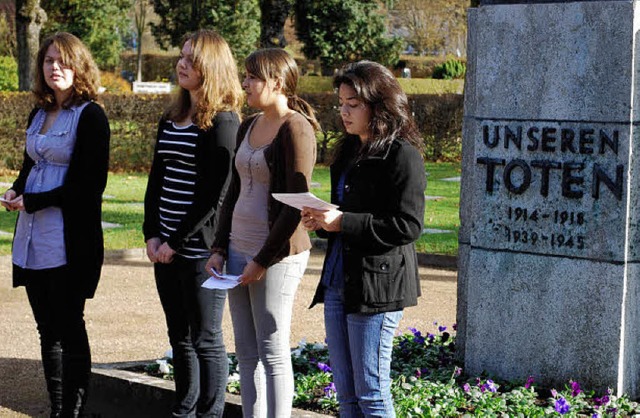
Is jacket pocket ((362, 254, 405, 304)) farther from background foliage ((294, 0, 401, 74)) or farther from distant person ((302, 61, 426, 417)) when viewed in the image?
background foliage ((294, 0, 401, 74))

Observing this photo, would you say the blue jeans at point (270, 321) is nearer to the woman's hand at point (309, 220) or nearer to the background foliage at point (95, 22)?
the woman's hand at point (309, 220)

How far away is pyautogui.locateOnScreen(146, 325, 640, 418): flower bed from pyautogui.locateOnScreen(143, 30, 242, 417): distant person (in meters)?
0.69

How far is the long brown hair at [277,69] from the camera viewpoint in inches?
189

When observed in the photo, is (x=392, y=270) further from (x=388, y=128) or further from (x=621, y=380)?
(x=621, y=380)

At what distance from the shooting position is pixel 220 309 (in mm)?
5242

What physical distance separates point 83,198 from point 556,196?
231 centimetres

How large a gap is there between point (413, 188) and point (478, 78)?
6.88 ft

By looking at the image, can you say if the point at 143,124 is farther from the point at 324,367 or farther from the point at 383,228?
the point at 383,228

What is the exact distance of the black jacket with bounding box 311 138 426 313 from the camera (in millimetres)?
4180

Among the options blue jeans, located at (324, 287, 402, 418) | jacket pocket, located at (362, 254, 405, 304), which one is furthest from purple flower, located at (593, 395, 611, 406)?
jacket pocket, located at (362, 254, 405, 304)

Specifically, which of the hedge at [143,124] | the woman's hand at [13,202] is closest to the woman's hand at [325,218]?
the woman's hand at [13,202]

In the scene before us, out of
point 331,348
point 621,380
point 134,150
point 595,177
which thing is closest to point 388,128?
point 331,348

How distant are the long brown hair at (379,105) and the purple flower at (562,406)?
1620 millimetres

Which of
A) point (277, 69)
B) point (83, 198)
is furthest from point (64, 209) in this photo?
point (277, 69)
